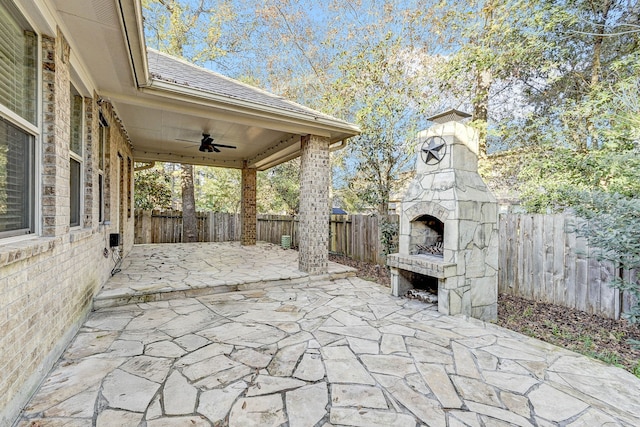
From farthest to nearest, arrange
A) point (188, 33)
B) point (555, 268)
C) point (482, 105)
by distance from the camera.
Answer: point (188, 33) < point (482, 105) < point (555, 268)

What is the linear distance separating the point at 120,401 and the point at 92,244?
2.44 m

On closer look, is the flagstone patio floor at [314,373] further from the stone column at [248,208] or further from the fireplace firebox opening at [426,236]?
the stone column at [248,208]

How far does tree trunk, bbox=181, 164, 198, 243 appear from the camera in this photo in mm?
10305

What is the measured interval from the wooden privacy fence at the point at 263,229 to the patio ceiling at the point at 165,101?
2.51 m

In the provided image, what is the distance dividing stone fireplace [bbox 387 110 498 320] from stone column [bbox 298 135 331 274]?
5.07 feet

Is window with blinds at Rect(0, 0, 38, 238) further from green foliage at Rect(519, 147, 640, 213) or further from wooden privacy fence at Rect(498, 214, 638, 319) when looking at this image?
green foliage at Rect(519, 147, 640, 213)

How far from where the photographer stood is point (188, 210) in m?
10.4

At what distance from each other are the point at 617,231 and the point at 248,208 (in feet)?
28.3

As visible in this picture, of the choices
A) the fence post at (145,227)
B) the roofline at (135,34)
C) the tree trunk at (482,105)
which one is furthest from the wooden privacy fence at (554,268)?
the fence post at (145,227)

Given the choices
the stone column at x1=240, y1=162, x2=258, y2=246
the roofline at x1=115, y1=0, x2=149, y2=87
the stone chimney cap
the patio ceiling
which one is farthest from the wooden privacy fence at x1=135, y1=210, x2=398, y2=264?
the roofline at x1=115, y1=0, x2=149, y2=87

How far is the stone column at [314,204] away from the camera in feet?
18.1

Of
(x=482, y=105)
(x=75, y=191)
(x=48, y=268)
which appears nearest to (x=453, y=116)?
(x=482, y=105)

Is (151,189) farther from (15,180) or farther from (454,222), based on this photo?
(454,222)

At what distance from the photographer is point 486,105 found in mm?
7434
